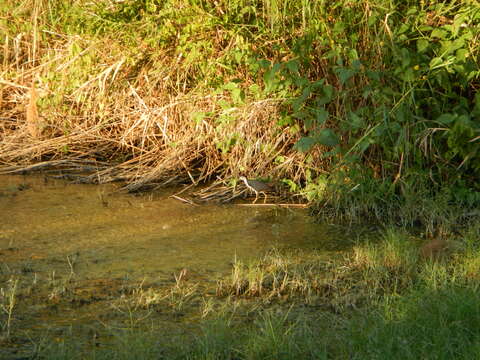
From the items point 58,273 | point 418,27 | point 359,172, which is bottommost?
point 58,273

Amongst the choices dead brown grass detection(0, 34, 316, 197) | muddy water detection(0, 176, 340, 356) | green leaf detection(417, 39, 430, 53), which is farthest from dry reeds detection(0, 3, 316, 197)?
green leaf detection(417, 39, 430, 53)

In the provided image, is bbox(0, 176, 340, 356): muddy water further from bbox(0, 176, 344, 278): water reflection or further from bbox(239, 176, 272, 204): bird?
bbox(239, 176, 272, 204): bird

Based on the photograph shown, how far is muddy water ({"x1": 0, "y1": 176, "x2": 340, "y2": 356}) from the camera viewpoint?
3906mm

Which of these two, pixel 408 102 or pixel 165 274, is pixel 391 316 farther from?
pixel 408 102

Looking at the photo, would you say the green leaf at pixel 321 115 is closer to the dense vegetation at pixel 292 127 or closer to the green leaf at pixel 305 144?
the dense vegetation at pixel 292 127

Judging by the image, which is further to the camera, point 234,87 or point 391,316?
point 234,87

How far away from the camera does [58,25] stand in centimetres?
713

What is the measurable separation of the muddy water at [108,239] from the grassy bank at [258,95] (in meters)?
0.39

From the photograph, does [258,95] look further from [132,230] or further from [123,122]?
[123,122]

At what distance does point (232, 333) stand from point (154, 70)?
12.4 ft

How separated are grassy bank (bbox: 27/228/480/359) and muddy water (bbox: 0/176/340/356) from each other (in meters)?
0.25

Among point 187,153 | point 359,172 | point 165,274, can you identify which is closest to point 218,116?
point 187,153

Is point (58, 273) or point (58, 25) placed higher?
point (58, 25)

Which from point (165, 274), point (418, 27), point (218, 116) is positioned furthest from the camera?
point (218, 116)
